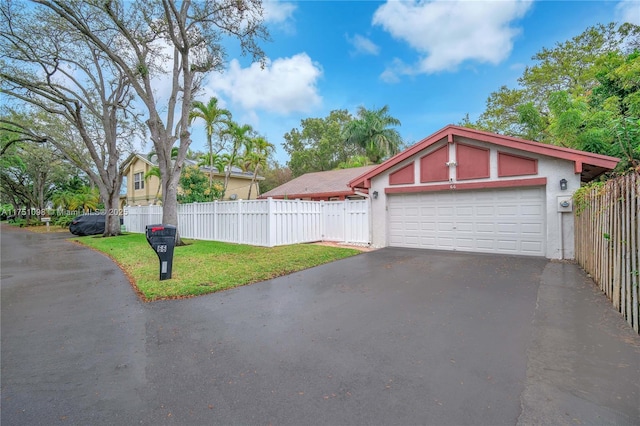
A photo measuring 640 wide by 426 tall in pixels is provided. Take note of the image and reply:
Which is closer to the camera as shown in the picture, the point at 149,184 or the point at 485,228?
the point at 485,228

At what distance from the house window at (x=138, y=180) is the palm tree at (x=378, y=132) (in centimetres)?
2091

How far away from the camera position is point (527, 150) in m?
8.72

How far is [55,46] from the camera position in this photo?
14461mm

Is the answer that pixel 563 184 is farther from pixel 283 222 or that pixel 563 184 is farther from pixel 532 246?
pixel 283 222

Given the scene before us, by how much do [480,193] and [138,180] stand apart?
1195 inches

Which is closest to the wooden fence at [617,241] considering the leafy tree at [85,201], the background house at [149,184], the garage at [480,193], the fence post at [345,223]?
the garage at [480,193]

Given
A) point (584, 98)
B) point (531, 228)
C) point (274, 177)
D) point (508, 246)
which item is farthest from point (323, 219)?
point (274, 177)

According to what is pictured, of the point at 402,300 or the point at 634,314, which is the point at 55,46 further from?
the point at 634,314

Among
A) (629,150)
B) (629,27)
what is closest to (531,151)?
(629,150)

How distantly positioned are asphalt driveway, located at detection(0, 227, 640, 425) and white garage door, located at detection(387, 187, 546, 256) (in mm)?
3450

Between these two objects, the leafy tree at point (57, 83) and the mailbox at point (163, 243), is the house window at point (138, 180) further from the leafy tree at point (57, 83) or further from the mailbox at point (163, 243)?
the mailbox at point (163, 243)

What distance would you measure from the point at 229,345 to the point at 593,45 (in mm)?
26313

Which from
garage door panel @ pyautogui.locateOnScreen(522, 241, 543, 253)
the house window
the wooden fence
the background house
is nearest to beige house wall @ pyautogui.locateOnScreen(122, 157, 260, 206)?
the background house

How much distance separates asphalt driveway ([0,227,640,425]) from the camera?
2355 millimetres
